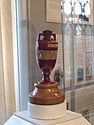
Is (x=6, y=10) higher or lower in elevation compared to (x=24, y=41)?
higher

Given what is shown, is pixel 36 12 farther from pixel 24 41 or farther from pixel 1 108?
pixel 1 108

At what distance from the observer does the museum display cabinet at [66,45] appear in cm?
140

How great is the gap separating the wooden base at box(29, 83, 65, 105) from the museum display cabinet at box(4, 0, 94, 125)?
5.2 inches

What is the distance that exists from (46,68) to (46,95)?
130mm

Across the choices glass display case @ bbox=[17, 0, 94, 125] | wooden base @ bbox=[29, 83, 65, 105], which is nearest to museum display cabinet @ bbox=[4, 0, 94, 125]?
glass display case @ bbox=[17, 0, 94, 125]

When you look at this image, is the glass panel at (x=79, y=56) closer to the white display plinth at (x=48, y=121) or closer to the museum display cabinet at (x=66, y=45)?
the museum display cabinet at (x=66, y=45)

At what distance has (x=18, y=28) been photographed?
1370 mm

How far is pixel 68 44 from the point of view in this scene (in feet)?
5.39

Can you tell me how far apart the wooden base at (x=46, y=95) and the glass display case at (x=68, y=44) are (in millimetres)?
296

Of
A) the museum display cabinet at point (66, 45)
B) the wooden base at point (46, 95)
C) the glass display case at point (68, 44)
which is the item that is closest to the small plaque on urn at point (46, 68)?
the wooden base at point (46, 95)

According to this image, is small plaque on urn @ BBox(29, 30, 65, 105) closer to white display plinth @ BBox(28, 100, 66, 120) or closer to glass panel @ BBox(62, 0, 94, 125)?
white display plinth @ BBox(28, 100, 66, 120)

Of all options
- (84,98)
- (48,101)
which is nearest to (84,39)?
(84,98)

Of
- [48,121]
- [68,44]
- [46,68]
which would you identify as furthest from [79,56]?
[48,121]

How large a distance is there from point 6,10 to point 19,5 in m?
0.11
